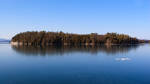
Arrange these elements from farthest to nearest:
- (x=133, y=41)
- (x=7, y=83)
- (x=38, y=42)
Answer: (x=133, y=41), (x=38, y=42), (x=7, y=83)

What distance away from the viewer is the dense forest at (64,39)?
9831 centimetres

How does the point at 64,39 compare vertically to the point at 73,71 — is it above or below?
above

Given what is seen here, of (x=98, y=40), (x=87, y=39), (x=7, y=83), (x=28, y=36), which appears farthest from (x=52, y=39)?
(x=7, y=83)

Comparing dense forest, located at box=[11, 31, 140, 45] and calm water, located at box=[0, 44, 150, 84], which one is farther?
dense forest, located at box=[11, 31, 140, 45]

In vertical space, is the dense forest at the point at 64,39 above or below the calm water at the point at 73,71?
above

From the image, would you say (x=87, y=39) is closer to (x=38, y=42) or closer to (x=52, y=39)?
→ (x=52, y=39)

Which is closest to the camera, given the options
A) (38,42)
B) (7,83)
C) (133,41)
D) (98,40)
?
(7,83)

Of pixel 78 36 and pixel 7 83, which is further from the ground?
pixel 78 36

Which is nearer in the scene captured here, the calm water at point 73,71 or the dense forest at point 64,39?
the calm water at point 73,71

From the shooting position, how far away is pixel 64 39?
102 metres

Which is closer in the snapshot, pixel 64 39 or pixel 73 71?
pixel 73 71

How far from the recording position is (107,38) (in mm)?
105812

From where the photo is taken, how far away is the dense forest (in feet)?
323

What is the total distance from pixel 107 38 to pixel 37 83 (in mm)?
99313
